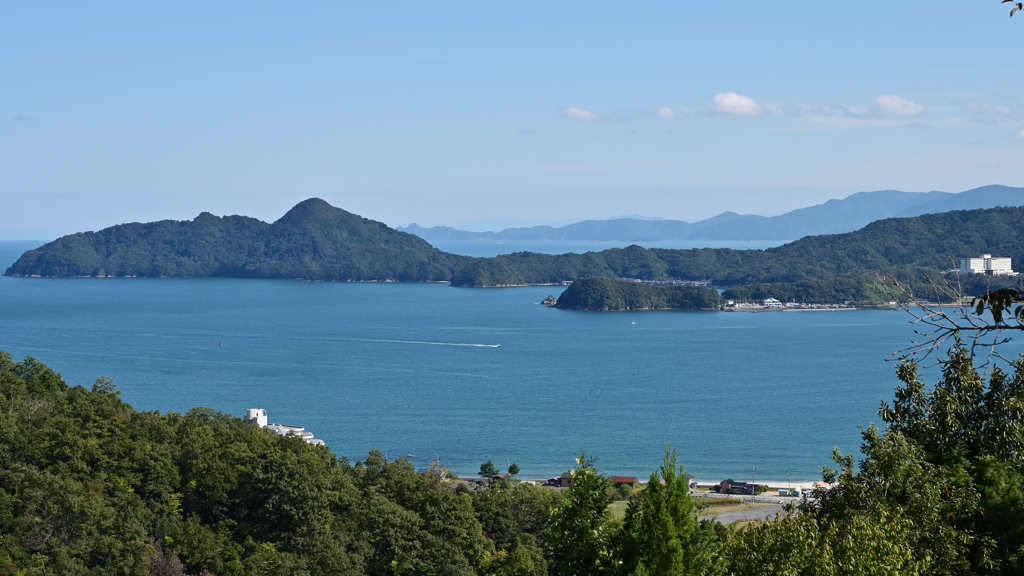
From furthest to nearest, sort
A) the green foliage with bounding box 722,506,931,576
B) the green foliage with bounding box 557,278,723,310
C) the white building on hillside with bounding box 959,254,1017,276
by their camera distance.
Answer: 1. the white building on hillside with bounding box 959,254,1017,276
2. the green foliage with bounding box 557,278,723,310
3. the green foliage with bounding box 722,506,931,576

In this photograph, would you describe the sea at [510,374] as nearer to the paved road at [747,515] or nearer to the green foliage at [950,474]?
the paved road at [747,515]

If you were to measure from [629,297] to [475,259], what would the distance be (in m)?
41.1

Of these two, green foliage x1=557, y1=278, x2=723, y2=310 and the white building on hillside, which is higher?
the white building on hillside

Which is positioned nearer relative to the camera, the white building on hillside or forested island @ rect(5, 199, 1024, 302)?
the white building on hillside

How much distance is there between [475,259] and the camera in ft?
392

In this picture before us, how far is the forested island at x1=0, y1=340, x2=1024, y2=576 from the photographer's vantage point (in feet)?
21.0

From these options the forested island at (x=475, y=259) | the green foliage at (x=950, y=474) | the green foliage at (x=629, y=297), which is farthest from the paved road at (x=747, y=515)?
the green foliage at (x=629, y=297)

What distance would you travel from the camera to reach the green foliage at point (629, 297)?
3169 inches

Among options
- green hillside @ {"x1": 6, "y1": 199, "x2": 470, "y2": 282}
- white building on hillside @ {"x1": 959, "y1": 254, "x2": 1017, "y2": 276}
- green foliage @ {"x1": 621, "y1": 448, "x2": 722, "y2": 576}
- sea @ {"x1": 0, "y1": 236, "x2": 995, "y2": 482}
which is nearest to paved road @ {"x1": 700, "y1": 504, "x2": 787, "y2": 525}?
sea @ {"x1": 0, "y1": 236, "x2": 995, "y2": 482}

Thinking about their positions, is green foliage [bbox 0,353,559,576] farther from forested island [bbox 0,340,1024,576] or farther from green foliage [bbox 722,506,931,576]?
green foliage [bbox 722,506,931,576]

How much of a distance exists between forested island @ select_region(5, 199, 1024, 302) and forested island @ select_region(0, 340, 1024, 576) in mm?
64974

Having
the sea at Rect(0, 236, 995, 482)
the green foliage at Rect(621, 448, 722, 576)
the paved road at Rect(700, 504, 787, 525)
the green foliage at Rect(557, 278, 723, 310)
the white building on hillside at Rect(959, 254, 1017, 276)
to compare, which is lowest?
the paved road at Rect(700, 504, 787, 525)

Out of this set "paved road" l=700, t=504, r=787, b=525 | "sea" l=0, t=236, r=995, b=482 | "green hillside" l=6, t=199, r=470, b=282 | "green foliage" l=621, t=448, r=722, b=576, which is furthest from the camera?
"green hillside" l=6, t=199, r=470, b=282

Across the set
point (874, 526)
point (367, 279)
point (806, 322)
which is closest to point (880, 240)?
point (806, 322)
